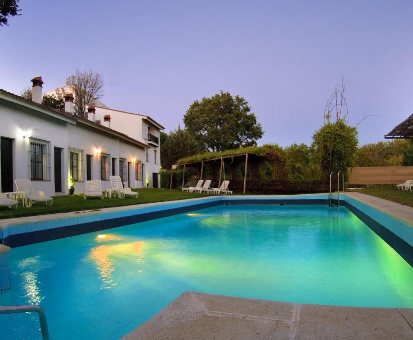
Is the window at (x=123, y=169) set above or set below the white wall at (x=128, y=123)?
below

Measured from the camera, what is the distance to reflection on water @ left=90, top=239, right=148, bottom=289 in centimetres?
473

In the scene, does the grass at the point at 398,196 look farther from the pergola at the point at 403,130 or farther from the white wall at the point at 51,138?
the white wall at the point at 51,138

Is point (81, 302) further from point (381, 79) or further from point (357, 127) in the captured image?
point (381, 79)

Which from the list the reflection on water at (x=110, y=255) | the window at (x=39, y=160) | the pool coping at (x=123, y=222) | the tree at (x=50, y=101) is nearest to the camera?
the reflection on water at (x=110, y=255)

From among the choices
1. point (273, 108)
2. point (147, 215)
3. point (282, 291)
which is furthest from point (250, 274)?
point (273, 108)

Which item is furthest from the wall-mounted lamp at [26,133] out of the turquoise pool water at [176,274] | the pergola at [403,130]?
the pergola at [403,130]

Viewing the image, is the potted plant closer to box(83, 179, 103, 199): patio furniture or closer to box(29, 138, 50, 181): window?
box(29, 138, 50, 181): window

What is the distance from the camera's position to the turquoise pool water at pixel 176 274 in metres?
3.54

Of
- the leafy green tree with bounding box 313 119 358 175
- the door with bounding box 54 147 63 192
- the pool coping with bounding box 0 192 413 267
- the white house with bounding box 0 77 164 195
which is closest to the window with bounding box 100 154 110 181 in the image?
the white house with bounding box 0 77 164 195

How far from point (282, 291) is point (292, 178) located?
15196mm

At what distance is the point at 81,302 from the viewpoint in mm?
3811

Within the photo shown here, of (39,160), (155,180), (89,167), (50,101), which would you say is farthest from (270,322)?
(50,101)

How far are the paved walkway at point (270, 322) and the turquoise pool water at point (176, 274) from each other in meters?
1.33

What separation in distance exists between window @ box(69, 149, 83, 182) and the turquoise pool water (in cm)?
792
